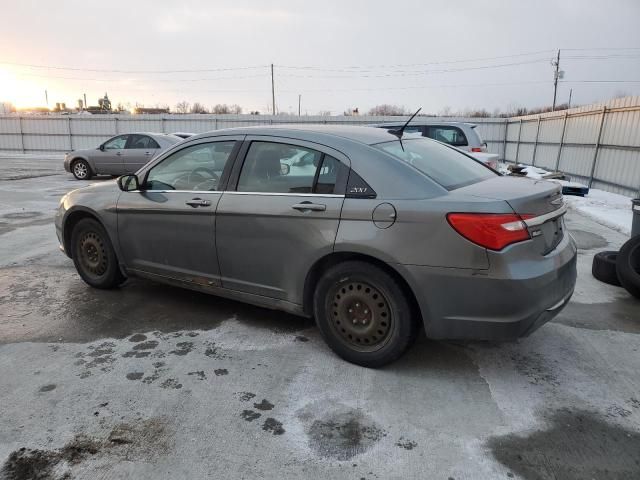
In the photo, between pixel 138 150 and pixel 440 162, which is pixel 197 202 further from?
pixel 138 150

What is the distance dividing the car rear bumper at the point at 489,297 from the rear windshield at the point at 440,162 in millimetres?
632

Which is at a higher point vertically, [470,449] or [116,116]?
[116,116]

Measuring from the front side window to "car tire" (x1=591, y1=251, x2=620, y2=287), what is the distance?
355 centimetres

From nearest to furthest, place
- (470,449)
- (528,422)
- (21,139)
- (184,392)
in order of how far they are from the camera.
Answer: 1. (470,449)
2. (528,422)
3. (184,392)
4. (21,139)

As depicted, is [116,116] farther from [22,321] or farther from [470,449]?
[470,449]

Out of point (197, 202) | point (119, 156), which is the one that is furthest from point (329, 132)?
point (119, 156)

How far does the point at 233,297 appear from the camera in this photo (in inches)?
156

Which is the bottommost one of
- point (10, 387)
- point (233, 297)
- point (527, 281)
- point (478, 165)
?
point (10, 387)

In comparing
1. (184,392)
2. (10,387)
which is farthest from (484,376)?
(10,387)

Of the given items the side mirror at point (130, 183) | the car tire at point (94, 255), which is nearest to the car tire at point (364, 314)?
the side mirror at point (130, 183)

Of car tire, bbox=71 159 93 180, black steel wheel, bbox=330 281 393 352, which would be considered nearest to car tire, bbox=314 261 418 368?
black steel wheel, bbox=330 281 393 352

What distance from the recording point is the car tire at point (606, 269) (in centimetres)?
517

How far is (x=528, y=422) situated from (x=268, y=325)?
2.15m

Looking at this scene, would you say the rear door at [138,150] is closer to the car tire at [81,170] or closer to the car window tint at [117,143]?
the car window tint at [117,143]
